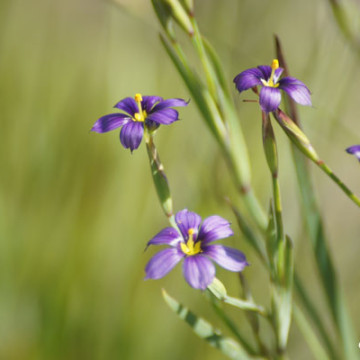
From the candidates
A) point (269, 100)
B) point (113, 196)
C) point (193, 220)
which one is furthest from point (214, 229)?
point (113, 196)

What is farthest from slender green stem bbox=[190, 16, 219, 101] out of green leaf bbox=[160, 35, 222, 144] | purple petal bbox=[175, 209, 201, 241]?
purple petal bbox=[175, 209, 201, 241]

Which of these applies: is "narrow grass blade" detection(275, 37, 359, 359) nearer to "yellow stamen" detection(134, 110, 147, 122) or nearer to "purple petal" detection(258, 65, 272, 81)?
"purple petal" detection(258, 65, 272, 81)

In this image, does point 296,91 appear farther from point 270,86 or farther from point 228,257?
point 228,257

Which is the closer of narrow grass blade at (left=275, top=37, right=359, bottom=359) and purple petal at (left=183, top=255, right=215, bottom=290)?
purple petal at (left=183, top=255, right=215, bottom=290)

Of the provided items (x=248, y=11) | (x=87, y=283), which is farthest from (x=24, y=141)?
(x=248, y=11)

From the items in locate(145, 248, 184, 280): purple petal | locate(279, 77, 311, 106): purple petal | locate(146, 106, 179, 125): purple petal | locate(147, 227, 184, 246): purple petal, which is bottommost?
locate(145, 248, 184, 280): purple petal

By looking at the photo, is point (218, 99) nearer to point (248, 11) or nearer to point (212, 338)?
point (212, 338)
